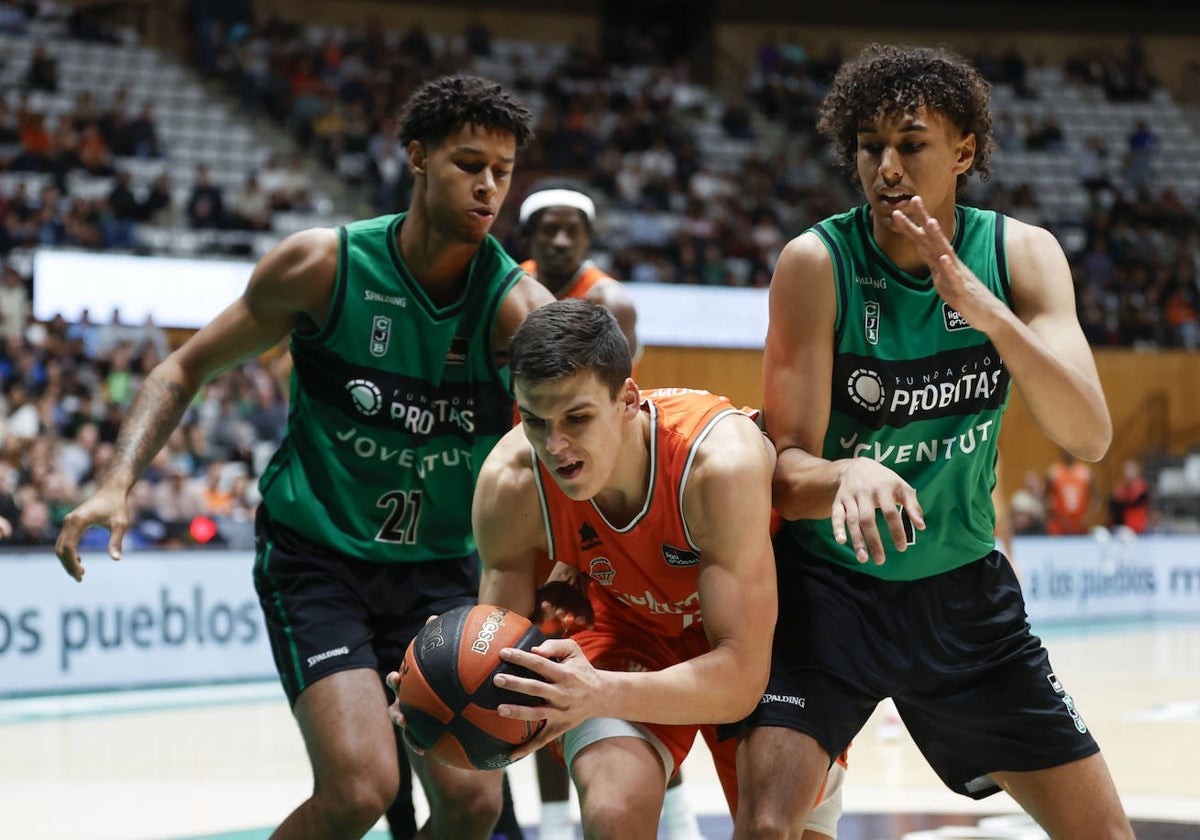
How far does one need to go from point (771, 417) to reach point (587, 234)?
2.46 meters

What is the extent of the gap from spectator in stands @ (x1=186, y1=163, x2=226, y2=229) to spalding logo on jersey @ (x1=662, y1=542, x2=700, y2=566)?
13543mm

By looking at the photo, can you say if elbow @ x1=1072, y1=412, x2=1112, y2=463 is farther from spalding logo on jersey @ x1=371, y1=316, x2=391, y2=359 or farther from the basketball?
spalding logo on jersey @ x1=371, y1=316, x2=391, y2=359

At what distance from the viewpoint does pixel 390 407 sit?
428 centimetres

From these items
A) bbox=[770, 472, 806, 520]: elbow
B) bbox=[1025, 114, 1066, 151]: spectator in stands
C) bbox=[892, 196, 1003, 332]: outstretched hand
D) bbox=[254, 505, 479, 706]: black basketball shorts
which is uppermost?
bbox=[1025, 114, 1066, 151]: spectator in stands

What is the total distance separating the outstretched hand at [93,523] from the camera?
12.6 feet

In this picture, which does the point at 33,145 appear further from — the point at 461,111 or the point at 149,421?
the point at 461,111

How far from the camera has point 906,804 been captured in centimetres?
662

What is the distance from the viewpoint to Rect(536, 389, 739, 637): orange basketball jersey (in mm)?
3492

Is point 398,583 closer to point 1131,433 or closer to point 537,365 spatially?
point 537,365

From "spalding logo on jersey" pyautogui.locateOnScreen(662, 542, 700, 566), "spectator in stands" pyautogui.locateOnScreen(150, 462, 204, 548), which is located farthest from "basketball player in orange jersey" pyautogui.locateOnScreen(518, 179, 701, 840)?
Answer: "spectator in stands" pyautogui.locateOnScreen(150, 462, 204, 548)

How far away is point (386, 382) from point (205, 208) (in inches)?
496

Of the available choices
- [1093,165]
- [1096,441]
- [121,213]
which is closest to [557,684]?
[1096,441]

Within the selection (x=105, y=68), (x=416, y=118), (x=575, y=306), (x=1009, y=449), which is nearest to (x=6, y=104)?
(x=105, y=68)

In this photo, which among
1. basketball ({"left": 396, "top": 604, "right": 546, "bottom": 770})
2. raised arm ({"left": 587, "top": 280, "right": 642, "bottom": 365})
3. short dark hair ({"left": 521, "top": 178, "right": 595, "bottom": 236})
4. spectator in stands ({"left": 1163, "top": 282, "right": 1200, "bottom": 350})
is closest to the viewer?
basketball ({"left": 396, "top": 604, "right": 546, "bottom": 770})
